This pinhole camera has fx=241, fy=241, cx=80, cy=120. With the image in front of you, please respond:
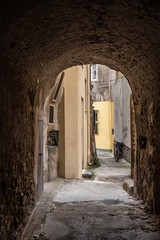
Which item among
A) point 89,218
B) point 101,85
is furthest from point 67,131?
point 101,85

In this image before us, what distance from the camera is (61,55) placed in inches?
159

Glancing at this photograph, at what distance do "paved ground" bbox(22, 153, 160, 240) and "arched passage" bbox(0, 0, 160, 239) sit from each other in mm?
290

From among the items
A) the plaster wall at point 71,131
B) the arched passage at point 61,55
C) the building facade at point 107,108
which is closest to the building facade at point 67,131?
the plaster wall at point 71,131

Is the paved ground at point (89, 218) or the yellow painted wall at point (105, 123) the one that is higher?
the yellow painted wall at point (105, 123)

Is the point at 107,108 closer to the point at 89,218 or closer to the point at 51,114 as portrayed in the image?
the point at 51,114

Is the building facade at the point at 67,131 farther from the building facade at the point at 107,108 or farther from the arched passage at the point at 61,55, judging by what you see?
the building facade at the point at 107,108

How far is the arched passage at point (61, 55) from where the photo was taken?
87.9 inches

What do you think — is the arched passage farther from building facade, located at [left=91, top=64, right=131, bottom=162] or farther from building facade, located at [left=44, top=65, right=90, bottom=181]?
building facade, located at [left=91, top=64, right=131, bottom=162]

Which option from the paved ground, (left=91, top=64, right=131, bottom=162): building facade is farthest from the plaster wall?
(left=91, top=64, right=131, bottom=162): building facade

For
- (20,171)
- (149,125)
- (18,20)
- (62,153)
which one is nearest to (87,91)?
(62,153)

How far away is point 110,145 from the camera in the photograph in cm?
2041

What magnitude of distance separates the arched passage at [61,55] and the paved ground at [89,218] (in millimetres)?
290

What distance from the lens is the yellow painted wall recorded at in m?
20.3

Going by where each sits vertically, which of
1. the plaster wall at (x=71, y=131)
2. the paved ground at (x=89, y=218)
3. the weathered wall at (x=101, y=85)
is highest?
the weathered wall at (x=101, y=85)
